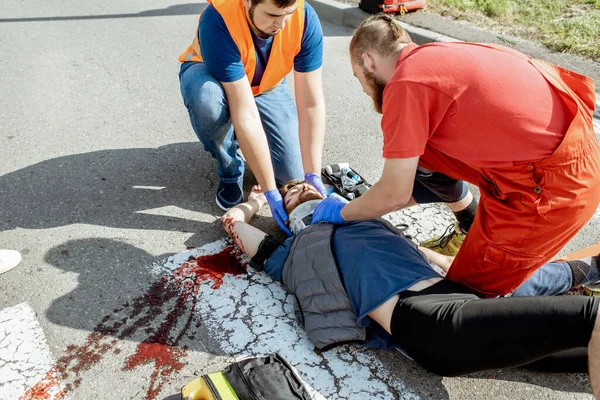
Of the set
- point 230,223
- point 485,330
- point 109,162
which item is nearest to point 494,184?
point 485,330

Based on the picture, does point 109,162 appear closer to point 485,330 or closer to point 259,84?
point 259,84

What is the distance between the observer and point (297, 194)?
2922 millimetres

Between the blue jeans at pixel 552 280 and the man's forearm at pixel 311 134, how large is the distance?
1.26 m

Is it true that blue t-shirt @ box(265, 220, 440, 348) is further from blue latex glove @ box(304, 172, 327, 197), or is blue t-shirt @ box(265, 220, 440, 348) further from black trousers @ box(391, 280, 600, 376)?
blue latex glove @ box(304, 172, 327, 197)

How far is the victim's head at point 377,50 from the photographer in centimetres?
221

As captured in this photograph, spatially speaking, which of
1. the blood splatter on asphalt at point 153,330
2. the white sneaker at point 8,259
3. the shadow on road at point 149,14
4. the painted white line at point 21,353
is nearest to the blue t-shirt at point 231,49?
the blood splatter on asphalt at point 153,330

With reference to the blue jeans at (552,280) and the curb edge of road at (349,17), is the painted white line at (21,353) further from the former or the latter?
the curb edge of road at (349,17)

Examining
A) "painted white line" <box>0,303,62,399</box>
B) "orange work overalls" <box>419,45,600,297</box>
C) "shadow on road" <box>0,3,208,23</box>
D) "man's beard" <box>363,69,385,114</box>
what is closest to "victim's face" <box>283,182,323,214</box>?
"man's beard" <box>363,69,385,114</box>

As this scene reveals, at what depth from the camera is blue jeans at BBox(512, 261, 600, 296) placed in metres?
2.48

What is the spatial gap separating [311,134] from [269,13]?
76 cm

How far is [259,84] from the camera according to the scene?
325 centimetres

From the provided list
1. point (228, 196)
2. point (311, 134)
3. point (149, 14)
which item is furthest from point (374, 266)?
point (149, 14)

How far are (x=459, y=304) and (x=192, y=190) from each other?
6.02 ft

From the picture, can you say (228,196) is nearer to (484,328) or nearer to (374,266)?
(374,266)
